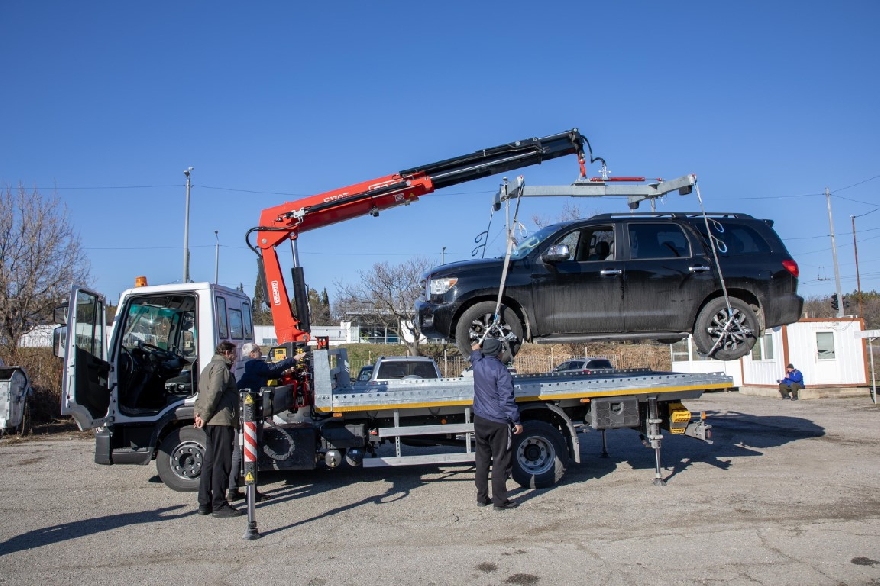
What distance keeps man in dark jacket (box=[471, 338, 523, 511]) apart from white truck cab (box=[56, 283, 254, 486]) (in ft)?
10.5

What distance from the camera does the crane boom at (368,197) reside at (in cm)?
856

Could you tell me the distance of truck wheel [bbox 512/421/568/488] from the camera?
803 centimetres

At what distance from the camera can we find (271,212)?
8852 mm

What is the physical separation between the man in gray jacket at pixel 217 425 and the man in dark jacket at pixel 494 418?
101 inches

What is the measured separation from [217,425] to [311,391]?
1.49m

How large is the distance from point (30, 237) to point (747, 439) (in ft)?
64.1

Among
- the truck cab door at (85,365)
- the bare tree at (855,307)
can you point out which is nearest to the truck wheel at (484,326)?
the truck cab door at (85,365)

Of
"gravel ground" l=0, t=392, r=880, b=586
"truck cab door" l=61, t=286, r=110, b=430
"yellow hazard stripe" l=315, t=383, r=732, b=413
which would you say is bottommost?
"gravel ground" l=0, t=392, r=880, b=586

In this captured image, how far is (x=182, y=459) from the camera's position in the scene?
8.08 metres

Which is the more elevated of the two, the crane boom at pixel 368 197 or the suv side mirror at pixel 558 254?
the crane boom at pixel 368 197

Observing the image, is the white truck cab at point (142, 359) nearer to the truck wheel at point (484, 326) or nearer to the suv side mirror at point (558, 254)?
the truck wheel at point (484, 326)

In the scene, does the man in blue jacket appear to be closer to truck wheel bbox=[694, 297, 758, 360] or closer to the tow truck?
the tow truck

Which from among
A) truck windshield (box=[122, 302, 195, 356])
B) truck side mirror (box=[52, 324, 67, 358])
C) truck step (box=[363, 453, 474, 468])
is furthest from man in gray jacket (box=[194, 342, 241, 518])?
truck side mirror (box=[52, 324, 67, 358])

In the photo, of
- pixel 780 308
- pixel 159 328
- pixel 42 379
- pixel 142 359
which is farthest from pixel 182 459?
pixel 42 379
